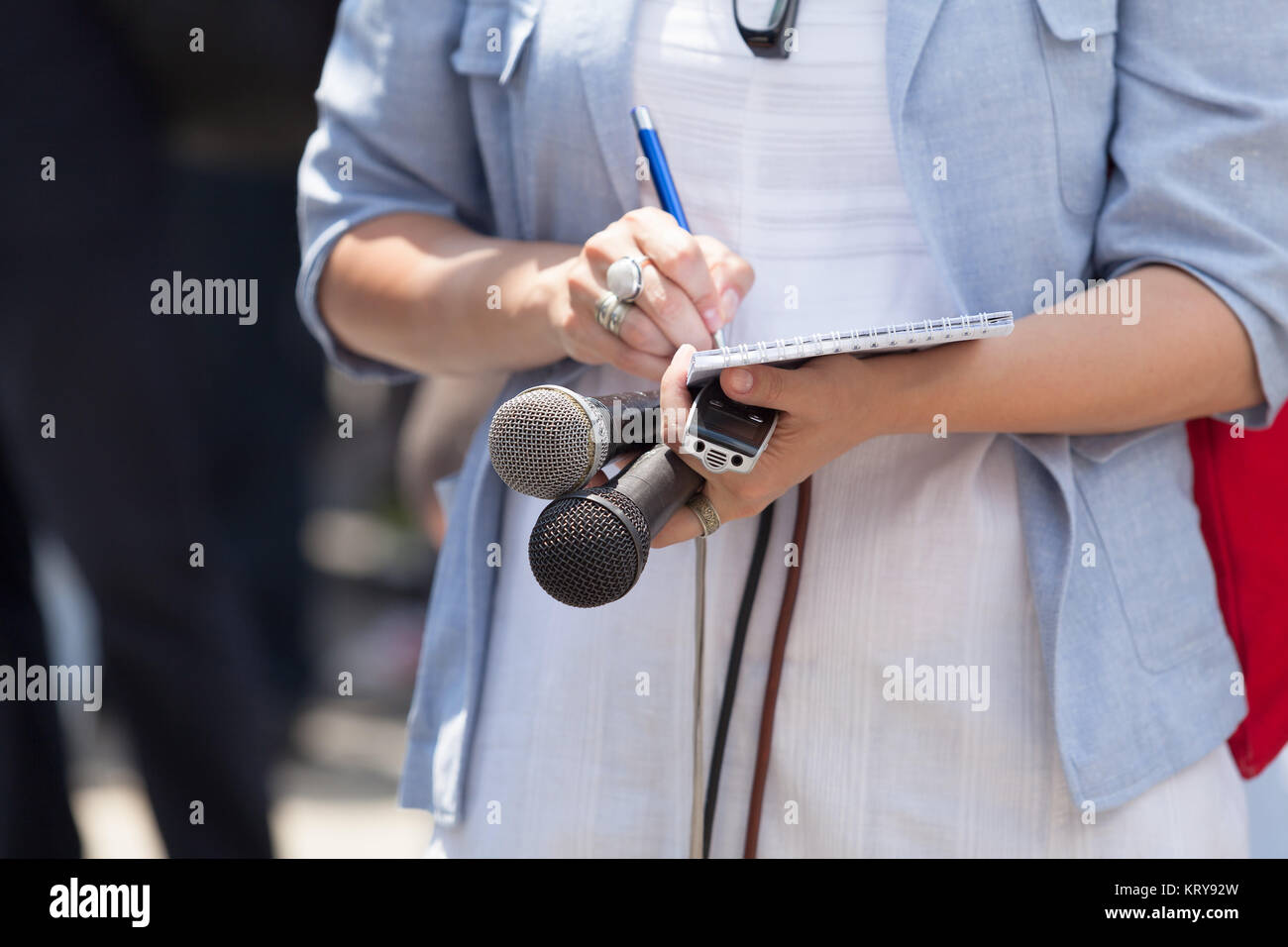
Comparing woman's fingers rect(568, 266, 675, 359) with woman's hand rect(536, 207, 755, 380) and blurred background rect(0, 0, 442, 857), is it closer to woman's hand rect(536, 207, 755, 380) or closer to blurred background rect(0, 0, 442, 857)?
woman's hand rect(536, 207, 755, 380)

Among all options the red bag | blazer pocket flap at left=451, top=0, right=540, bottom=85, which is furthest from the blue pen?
the red bag

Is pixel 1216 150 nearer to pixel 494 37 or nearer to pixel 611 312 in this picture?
pixel 611 312

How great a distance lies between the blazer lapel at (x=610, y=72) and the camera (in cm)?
104

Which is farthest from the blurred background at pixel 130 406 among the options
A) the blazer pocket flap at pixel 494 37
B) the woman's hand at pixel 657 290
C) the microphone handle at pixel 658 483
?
the microphone handle at pixel 658 483

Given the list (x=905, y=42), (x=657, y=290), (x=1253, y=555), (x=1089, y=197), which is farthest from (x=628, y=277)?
(x=1253, y=555)

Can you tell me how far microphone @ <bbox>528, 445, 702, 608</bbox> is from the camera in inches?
30.7

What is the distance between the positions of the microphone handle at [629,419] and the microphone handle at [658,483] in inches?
0.5

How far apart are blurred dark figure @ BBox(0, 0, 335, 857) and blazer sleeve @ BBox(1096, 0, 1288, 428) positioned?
1.58 meters

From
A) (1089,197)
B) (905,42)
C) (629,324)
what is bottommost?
(629,324)

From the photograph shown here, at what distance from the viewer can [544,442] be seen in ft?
2.69

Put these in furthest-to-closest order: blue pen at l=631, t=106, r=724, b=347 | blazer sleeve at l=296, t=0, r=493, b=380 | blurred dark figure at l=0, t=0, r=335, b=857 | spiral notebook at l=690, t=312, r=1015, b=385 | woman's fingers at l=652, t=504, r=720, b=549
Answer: blurred dark figure at l=0, t=0, r=335, b=857
blazer sleeve at l=296, t=0, r=493, b=380
blue pen at l=631, t=106, r=724, b=347
woman's fingers at l=652, t=504, r=720, b=549
spiral notebook at l=690, t=312, r=1015, b=385

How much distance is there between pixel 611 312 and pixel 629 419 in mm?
106

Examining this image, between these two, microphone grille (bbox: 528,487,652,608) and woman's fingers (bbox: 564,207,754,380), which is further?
woman's fingers (bbox: 564,207,754,380)
